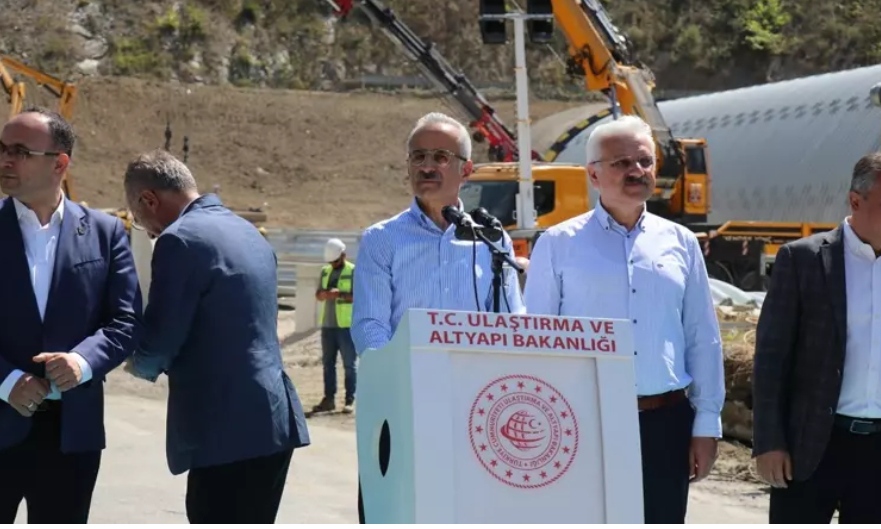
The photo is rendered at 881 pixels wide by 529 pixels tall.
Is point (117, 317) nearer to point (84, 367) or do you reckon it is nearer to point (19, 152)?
point (84, 367)

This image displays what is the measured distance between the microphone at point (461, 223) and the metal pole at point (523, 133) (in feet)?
43.1

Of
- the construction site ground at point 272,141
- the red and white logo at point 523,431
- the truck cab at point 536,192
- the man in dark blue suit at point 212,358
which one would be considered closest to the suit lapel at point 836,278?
the red and white logo at point 523,431

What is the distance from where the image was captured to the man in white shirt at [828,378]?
17.1 ft

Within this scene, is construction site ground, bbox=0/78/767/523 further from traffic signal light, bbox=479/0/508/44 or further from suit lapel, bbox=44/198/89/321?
suit lapel, bbox=44/198/89/321

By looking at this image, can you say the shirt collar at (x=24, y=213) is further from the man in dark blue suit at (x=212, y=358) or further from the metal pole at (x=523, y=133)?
the metal pole at (x=523, y=133)

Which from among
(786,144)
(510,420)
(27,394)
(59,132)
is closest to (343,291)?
(59,132)

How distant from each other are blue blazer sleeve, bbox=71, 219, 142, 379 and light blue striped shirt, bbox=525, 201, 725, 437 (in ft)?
4.49

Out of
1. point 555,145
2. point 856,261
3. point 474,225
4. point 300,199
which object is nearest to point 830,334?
point 856,261

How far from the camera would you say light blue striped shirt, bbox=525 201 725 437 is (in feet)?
16.5

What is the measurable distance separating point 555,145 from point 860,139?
812 cm

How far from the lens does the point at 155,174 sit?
5.02 meters

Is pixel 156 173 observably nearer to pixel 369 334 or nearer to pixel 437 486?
pixel 369 334

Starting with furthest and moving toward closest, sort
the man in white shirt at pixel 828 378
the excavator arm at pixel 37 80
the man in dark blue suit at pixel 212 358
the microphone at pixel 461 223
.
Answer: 1. the excavator arm at pixel 37 80
2. the man in white shirt at pixel 828 378
3. the man in dark blue suit at pixel 212 358
4. the microphone at pixel 461 223

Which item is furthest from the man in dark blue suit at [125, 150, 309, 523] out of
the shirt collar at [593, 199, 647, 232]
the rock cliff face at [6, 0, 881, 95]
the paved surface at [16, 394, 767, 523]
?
the rock cliff face at [6, 0, 881, 95]
